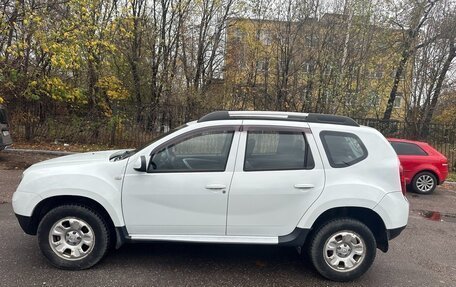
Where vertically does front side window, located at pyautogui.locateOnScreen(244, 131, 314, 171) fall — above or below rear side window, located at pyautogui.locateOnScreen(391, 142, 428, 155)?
above

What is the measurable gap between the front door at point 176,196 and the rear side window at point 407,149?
6.69 m

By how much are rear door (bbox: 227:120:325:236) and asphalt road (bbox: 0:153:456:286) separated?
0.52m

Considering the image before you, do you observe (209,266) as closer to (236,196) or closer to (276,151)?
(236,196)

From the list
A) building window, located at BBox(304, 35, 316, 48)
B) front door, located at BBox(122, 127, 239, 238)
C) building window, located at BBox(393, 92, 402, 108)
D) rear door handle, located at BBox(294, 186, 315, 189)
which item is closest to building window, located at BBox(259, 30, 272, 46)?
building window, located at BBox(304, 35, 316, 48)

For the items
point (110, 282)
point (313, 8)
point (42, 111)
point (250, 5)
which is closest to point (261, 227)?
point (110, 282)

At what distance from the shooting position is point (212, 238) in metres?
3.40

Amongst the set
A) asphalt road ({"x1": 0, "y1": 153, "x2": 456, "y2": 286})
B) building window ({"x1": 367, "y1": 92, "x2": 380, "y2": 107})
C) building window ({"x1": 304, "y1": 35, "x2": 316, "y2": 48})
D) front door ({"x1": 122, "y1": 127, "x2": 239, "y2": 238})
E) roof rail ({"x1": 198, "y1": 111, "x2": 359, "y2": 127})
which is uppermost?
building window ({"x1": 304, "y1": 35, "x2": 316, "y2": 48})

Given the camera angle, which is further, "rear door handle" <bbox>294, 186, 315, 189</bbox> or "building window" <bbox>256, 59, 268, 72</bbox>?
"building window" <bbox>256, 59, 268, 72</bbox>

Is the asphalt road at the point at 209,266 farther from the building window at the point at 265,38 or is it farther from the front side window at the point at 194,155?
the building window at the point at 265,38

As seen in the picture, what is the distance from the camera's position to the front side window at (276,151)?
134 inches

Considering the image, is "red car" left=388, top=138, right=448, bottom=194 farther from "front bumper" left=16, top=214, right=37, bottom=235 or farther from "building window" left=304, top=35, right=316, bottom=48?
"front bumper" left=16, top=214, right=37, bottom=235

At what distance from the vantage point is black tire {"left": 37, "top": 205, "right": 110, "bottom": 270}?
3367 millimetres

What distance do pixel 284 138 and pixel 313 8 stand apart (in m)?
12.9

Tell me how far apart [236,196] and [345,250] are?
1315 mm
